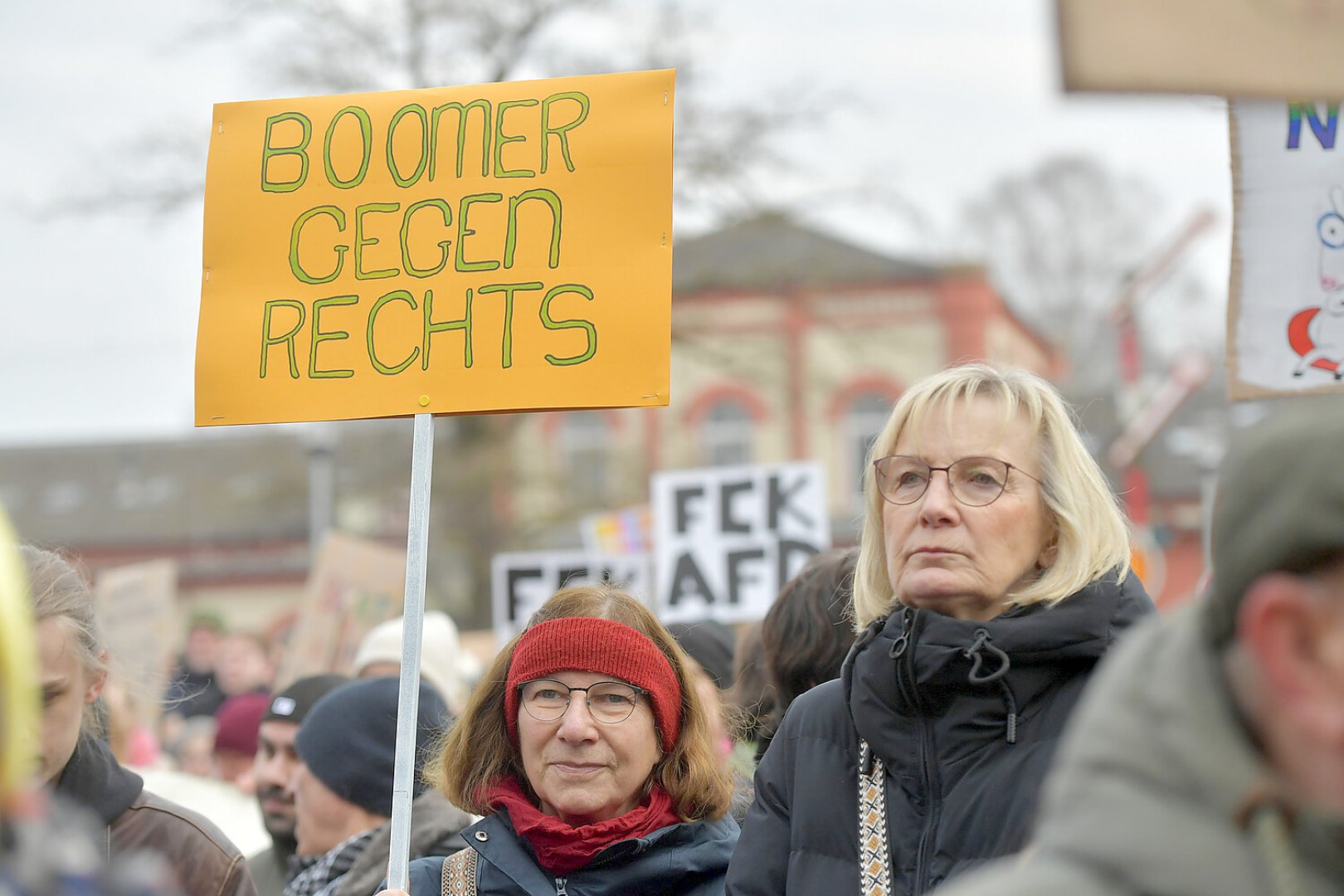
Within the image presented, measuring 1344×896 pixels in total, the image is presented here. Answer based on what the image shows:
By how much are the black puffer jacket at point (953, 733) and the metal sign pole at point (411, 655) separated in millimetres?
715

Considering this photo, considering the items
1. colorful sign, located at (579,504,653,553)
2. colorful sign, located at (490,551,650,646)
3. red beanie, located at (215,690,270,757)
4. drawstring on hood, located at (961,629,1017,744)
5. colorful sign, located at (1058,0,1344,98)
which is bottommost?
red beanie, located at (215,690,270,757)

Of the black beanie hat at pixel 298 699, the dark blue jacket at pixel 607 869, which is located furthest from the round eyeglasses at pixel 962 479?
the black beanie hat at pixel 298 699

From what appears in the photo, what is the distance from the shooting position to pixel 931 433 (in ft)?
8.94

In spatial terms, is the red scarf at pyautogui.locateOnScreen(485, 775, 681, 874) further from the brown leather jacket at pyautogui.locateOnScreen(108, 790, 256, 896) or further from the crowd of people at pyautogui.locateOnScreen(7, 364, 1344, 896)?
the brown leather jacket at pyautogui.locateOnScreen(108, 790, 256, 896)

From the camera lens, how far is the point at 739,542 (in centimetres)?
782

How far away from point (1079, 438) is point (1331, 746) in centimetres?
158

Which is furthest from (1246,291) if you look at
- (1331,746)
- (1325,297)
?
(1331,746)

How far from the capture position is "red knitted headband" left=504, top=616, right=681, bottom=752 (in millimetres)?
3068

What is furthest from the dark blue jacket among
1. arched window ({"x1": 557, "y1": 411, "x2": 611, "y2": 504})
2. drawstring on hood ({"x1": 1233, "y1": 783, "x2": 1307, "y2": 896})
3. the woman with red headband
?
arched window ({"x1": 557, "y1": 411, "x2": 611, "y2": 504})

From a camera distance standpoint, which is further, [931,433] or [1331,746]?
[931,433]

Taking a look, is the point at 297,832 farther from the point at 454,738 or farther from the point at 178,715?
the point at 178,715

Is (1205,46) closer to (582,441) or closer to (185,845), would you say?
(185,845)

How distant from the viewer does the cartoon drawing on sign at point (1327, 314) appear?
11.2ft

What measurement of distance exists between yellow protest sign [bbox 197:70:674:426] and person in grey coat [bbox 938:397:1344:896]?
1.88m
